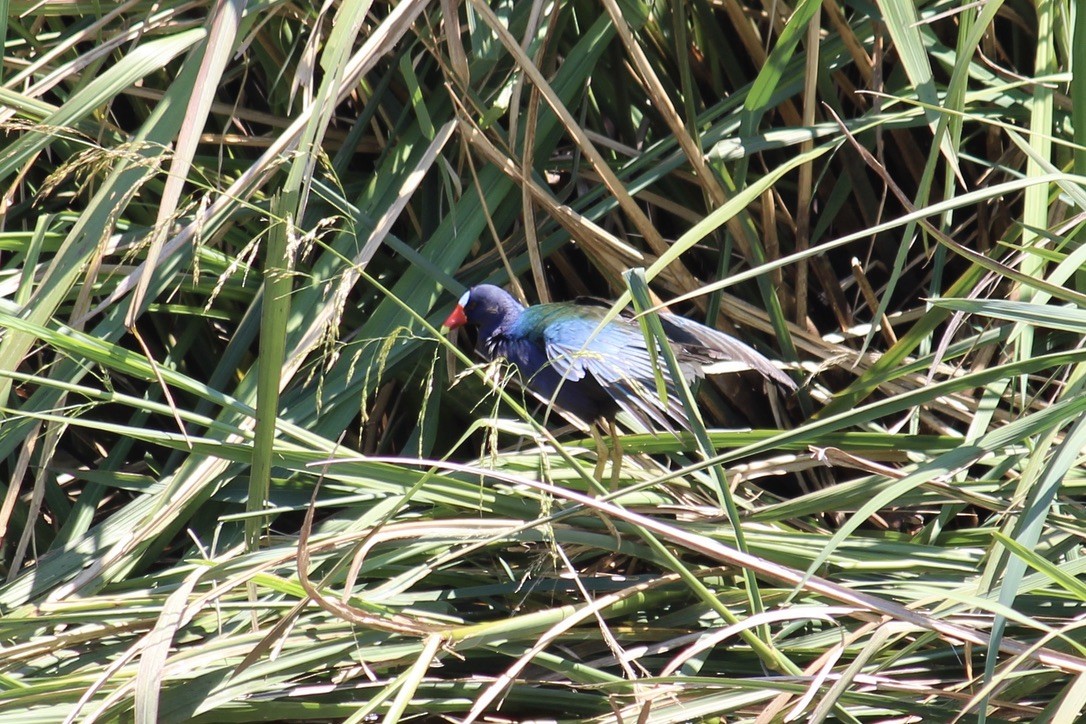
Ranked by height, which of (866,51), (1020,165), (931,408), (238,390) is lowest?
(931,408)

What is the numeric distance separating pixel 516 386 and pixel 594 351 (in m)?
0.46

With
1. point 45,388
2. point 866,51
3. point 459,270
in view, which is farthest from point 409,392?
point 866,51

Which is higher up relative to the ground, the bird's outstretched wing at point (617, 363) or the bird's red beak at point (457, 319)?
the bird's red beak at point (457, 319)

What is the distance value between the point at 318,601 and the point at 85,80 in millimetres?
1113

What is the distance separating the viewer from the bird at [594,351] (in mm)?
1841

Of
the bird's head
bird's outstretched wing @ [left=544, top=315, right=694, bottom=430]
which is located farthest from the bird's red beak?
bird's outstretched wing @ [left=544, top=315, right=694, bottom=430]

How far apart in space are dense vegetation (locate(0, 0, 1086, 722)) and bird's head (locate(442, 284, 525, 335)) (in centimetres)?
6

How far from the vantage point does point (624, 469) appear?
195 cm

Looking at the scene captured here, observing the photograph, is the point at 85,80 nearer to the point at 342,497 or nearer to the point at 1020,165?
the point at 342,497

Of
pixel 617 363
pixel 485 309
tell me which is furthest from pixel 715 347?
pixel 485 309

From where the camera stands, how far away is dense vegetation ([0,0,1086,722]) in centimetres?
140

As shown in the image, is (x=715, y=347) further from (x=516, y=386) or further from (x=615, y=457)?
(x=516, y=386)

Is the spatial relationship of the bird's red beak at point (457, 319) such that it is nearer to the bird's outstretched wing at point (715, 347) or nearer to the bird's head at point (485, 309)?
the bird's head at point (485, 309)

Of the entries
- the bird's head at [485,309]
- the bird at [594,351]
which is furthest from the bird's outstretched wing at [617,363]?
the bird's head at [485,309]
